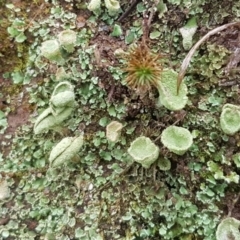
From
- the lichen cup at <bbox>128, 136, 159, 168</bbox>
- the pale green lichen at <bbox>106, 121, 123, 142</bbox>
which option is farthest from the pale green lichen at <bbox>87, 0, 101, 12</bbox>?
the lichen cup at <bbox>128, 136, 159, 168</bbox>

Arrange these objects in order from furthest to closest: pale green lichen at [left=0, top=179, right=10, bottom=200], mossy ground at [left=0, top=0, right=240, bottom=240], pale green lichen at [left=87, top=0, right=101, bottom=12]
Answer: pale green lichen at [left=87, top=0, right=101, bottom=12] < pale green lichen at [left=0, top=179, right=10, bottom=200] < mossy ground at [left=0, top=0, right=240, bottom=240]

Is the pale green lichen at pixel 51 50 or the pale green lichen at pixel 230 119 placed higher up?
the pale green lichen at pixel 51 50

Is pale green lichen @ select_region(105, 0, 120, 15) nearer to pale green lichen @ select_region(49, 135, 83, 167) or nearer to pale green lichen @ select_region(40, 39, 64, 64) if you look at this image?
pale green lichen @ select_region(40, 39, 64, 64)

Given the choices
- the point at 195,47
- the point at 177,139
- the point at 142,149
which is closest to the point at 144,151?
the point at 142,149

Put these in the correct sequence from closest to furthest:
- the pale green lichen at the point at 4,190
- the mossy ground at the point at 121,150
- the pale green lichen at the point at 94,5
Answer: the mossy ground at the point at 121,150 < the pale green lichen at the point at 4,190 < the pale green lichen at the point at 94,5

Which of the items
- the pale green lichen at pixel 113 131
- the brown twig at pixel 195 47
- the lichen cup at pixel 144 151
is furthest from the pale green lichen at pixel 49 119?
the brown twig at pixel 195 47

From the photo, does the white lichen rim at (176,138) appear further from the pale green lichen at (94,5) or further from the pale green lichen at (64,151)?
the pale green lichen at (94,5)

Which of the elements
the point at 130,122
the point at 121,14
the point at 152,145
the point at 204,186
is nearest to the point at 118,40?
the point at 121,14
